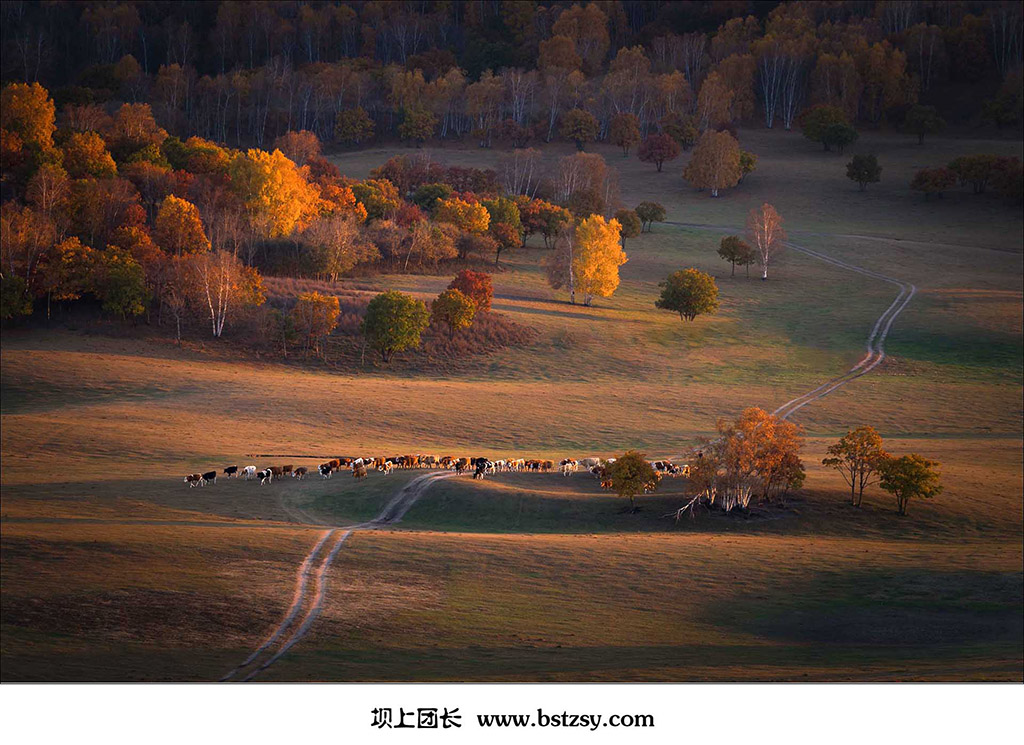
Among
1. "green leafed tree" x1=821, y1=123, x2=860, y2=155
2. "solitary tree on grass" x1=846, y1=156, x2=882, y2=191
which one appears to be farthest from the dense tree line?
"green leafed tree" x1=821, y1=123, x2=860, y2=155

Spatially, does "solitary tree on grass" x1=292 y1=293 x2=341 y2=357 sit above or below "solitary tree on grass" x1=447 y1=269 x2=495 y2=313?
below

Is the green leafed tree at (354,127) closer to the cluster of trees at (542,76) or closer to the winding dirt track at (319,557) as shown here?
the cluster of trees at (542,76)

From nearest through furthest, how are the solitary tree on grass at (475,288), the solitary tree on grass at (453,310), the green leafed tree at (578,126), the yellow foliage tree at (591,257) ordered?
the solitary tree on grass at (453,310), the solitary tree on grass at (475,288), the yellow foliage tree at (591,257), the green leafed tree at (578,126)

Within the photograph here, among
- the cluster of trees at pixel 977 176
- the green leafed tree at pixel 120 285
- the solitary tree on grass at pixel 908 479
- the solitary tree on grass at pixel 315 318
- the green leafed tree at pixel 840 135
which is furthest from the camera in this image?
the green leafed tree at pixel 840 135

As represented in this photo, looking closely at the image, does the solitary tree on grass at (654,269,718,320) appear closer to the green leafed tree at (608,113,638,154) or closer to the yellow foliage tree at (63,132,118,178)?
the yellow foliage tree at (63,132,118,178)

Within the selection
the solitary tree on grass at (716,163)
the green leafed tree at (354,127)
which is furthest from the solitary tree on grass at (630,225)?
the green leafed tree at (354,127)

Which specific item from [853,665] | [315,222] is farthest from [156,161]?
[853,665]
